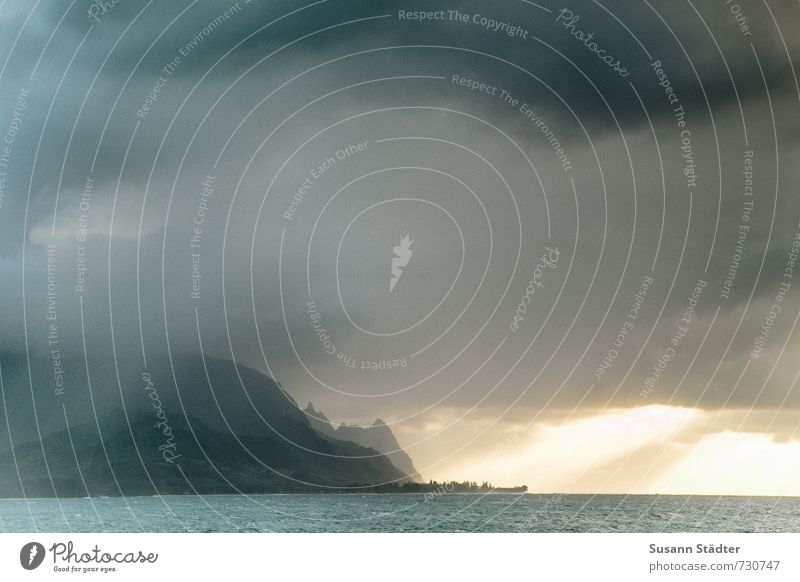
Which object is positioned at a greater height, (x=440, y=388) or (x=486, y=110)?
(x=486, y=110)

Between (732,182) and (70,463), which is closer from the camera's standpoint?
(732,182)

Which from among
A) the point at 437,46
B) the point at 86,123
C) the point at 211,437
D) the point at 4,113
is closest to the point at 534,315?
the point at 437,46

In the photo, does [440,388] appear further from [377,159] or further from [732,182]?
[732,182]

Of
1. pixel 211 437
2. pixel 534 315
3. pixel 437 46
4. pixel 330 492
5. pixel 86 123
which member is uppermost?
pixel 437 46

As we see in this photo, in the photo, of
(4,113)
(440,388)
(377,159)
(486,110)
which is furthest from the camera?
(440,388)

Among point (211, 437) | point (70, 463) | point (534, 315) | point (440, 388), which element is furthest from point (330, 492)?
point (534, 315)
